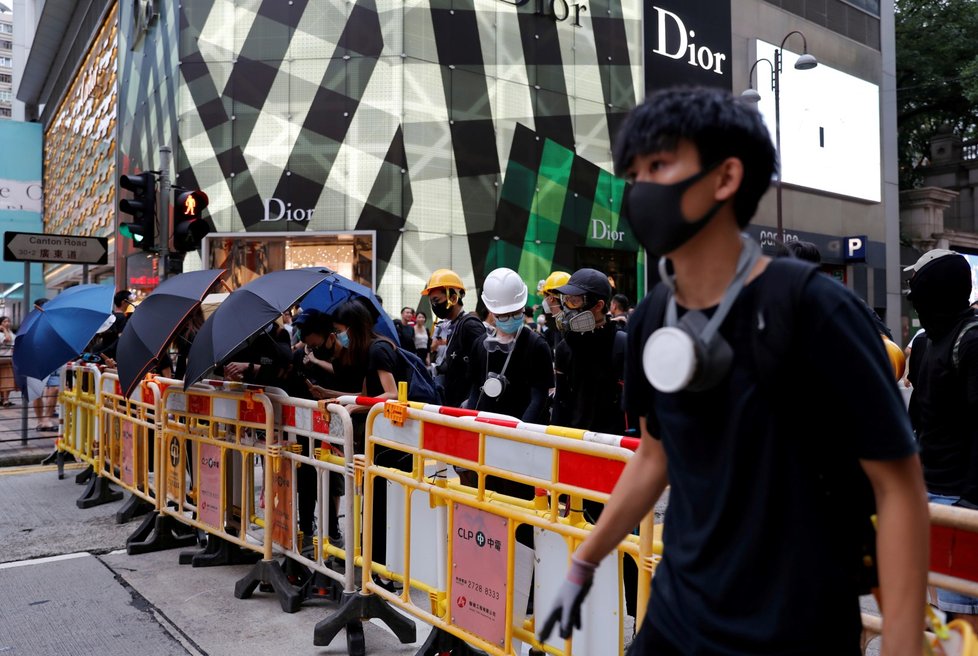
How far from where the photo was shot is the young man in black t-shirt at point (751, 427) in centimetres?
144

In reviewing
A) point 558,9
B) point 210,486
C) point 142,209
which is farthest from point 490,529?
point 558,9

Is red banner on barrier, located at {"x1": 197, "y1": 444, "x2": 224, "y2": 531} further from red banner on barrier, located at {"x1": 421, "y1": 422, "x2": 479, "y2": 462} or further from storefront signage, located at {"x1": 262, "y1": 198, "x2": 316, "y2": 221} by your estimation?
storefront signage, located at {"x1": 262, "y1": 198, "x2": 316, "y2": 221}

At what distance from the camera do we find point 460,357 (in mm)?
6477

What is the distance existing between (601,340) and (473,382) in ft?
4.13

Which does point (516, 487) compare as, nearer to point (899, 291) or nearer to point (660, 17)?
point (660, 17)

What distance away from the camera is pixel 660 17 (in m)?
21.7

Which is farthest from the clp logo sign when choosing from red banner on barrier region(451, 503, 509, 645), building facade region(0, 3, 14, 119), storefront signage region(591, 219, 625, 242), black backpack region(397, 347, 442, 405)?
building facade region(0, 3, 14, 119)

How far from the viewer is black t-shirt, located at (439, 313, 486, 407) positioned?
Result: 6.45 m

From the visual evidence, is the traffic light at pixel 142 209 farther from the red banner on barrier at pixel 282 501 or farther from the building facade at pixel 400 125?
the building facade at pixel 400 125

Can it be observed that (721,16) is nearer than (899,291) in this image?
Yes

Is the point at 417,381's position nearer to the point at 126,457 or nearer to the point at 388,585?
the point at 388,585

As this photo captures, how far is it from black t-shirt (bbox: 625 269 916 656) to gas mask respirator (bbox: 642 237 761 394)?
3cm

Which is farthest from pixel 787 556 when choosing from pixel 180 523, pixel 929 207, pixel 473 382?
pixel 929 207

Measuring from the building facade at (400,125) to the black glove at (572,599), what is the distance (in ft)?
51.4
